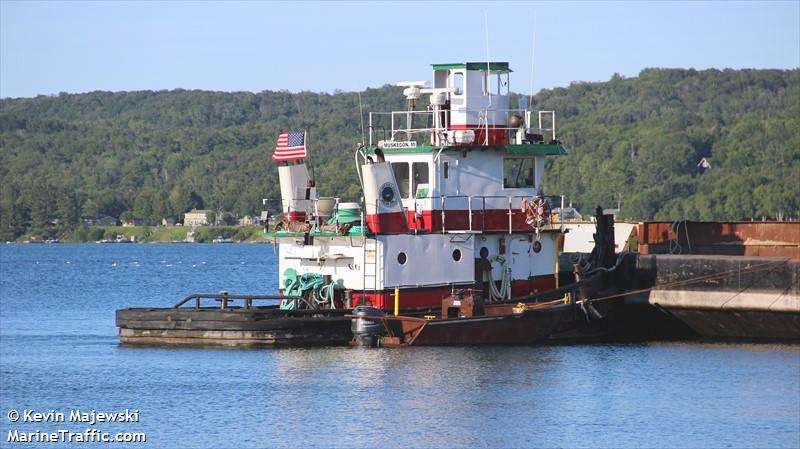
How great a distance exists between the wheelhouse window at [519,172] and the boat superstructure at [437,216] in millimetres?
25

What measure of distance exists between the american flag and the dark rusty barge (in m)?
4.03

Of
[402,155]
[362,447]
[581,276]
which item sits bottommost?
[362,447]

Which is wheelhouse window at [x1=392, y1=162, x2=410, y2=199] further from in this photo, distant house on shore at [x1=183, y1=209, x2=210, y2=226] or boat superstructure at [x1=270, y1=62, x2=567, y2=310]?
distant house on shore at [x1=183, y1=209, x2=210, y2=226]

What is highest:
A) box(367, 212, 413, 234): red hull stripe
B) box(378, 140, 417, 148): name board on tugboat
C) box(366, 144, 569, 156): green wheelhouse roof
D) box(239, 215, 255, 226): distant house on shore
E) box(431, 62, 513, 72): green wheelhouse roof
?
box(431, 62, 513, 72): green wheelhouse roof

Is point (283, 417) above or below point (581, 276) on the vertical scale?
below

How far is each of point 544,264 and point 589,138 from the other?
144m

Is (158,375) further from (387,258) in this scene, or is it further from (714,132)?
(714,132)

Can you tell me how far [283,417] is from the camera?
26734 mm

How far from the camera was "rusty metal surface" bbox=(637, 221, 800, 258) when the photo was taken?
3931cm

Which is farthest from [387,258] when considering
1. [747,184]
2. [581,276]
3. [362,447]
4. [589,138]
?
[589,138]

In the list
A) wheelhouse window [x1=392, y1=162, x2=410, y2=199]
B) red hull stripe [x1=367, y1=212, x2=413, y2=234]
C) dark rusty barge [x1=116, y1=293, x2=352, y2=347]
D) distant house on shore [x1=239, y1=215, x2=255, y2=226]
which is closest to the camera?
dark rusty barge [x1=116, y1=293, x2=352, y2=347]

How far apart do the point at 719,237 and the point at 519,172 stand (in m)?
7.80

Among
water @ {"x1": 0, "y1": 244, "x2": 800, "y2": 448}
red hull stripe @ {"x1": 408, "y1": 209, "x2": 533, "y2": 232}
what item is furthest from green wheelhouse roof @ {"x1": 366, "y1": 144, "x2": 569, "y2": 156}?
water @ {"x1": 0, "y1": 244, "x2": 800, "y2": 448}

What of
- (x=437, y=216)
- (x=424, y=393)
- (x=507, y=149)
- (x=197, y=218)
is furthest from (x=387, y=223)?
(x=197, y=218)
